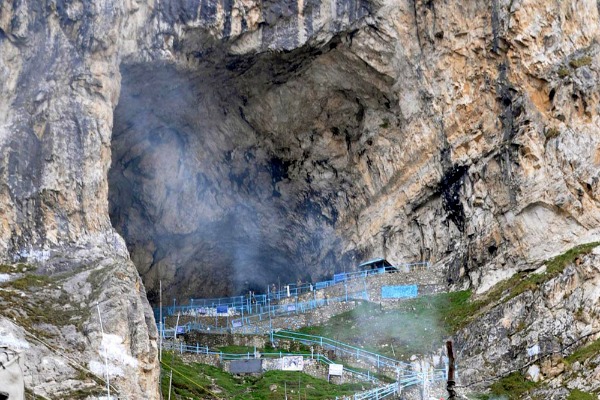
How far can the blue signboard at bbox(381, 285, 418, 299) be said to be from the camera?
48.3 meters

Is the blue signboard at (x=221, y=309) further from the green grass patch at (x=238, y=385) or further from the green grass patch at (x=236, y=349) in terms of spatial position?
the green grass patch at (x=238, y=385)

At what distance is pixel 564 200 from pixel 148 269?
22730 mm

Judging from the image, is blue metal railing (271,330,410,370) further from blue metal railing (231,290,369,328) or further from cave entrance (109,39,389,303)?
cave entrance (109,39,389,303)

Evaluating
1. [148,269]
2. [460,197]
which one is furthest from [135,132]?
[460,197]

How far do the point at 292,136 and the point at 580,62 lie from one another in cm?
1488

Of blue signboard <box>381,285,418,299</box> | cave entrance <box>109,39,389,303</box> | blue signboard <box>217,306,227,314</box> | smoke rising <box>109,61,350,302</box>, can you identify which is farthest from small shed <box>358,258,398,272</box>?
blue signboard <box>217,306,227,314</box>

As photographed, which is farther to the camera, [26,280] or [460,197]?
[460,197]

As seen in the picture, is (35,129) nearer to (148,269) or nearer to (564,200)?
(148,269)

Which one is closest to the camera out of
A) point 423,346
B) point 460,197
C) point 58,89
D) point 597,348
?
point 597,348

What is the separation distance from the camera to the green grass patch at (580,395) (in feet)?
116

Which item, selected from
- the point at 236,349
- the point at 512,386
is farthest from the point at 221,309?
the point at 512,386

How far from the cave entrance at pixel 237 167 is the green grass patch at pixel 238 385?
12.1 metres

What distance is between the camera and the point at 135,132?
5025 cm

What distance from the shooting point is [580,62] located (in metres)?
46.6
